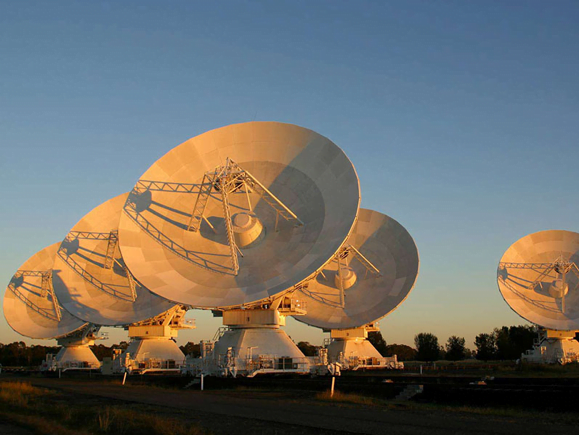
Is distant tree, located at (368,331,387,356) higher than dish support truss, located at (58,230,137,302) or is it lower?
lower

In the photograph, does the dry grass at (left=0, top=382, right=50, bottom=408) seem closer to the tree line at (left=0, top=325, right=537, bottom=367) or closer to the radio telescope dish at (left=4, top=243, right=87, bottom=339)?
the radio telescope dish at (left=4, top=243, right=87, bottom=339)

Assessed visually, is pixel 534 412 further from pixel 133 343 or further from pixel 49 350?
pixel 49 350

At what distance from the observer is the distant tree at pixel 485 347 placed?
92819 millimetres

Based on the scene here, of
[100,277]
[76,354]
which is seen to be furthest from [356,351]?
[76,354]

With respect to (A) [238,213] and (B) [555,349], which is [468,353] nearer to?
(B) [555,349]

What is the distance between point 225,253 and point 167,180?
5.30 meters

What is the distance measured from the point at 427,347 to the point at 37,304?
6710cm

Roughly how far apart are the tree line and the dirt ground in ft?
196

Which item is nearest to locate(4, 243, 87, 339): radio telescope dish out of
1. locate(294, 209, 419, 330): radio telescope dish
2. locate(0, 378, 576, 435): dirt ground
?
locate(294, 209, 419, 330): radio telescope dish

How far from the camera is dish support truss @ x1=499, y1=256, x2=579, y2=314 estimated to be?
50719mm

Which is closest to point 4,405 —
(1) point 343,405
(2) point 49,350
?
(1) point 343,405

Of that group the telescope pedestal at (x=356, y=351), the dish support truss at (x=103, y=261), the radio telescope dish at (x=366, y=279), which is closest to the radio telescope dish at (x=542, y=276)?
the radio telescope dish at (x=366, y=279)

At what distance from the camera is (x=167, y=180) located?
113 feet

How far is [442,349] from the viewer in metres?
106
